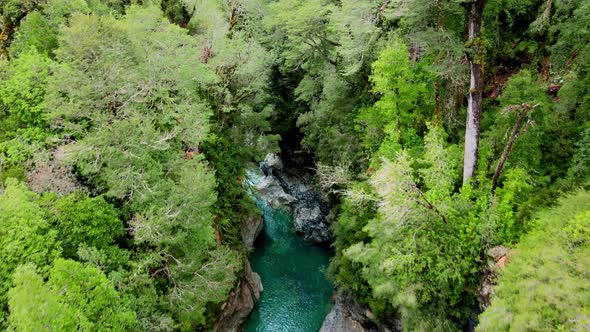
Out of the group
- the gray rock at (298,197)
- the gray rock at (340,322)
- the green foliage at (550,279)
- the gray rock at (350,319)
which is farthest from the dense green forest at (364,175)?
the gray rock at (298,197)

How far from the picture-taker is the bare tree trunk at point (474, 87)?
13.4m

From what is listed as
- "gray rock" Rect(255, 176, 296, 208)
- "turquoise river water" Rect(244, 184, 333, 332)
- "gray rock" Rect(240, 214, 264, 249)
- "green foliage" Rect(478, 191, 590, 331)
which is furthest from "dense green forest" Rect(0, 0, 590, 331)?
"gray rock" Rect(255, 176, 296, 208)

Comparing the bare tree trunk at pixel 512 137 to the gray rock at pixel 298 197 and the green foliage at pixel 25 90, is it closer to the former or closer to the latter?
the gray rock at pixel 298 197

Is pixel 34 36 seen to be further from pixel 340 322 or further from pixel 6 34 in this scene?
pixel 340 322

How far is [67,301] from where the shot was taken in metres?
9.97

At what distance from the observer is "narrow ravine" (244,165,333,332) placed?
904 inches

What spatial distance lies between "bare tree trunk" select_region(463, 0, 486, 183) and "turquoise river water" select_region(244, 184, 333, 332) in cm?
1269

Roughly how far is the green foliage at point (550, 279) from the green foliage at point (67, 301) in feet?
35.5

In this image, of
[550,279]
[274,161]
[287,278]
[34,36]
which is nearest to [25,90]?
[34,36]

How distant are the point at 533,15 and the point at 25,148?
22556 mm

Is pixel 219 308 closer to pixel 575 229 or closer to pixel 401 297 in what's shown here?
pixel 401 297

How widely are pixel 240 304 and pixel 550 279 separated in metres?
16.8

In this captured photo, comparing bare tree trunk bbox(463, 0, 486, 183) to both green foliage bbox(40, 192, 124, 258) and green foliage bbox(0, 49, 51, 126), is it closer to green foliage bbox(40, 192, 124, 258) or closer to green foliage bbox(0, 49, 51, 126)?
green foliage bbox(40, 192, 124, 258)

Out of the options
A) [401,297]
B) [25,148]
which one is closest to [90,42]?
[25,148]
